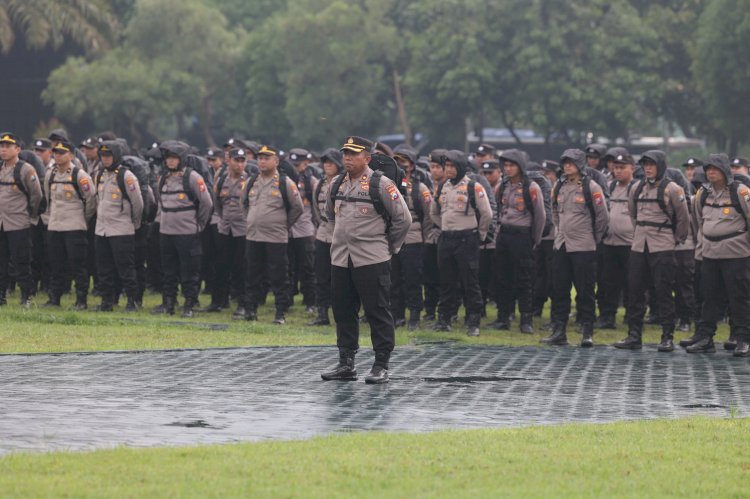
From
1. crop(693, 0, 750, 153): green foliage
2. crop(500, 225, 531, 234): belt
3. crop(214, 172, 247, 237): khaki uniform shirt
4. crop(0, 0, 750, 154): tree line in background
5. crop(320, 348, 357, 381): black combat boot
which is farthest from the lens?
crop(0, 0, 750, 154): tree line in background

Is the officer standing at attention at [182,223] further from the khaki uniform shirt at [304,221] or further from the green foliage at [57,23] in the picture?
the green foliage at [57,23]

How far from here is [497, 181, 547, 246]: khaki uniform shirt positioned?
61.3 feet

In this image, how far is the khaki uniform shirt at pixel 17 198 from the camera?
64.1 ft

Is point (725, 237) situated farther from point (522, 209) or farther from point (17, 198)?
point (17, 198)

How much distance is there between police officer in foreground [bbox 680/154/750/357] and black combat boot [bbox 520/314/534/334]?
2.71 m

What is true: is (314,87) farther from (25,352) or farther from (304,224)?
(25,352)

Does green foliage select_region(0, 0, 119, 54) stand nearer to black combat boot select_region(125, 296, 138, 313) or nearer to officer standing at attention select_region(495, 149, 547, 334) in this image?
black combat boot select_region(125, 296, 138, 313)

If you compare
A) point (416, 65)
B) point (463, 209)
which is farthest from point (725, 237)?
point (416, 65)

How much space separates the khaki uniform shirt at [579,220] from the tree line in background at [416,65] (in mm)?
34885

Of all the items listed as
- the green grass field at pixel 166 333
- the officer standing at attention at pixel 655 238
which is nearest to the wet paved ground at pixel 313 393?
the green grass field at pixel 166 333

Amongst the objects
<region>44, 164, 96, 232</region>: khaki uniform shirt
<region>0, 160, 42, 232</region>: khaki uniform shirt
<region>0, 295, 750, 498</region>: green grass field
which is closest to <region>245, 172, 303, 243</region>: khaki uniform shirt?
<region>44, 164, 96, 232</region>: khaki uniform shirt

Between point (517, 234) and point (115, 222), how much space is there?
5225 mm

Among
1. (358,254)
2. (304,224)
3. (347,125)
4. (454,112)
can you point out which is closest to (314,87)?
(347,125)

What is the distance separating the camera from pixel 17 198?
19.5 meters
